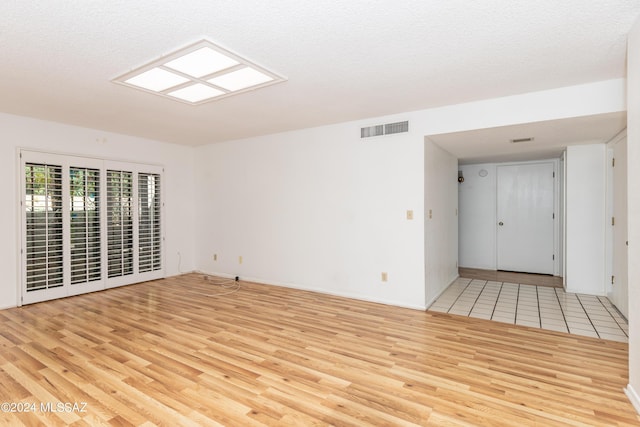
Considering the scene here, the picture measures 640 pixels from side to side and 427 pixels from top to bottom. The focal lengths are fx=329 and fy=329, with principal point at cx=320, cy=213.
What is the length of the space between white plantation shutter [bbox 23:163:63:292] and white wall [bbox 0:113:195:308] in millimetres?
126

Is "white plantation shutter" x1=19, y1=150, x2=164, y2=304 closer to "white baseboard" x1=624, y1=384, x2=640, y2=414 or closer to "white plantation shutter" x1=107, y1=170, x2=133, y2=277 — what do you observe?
"white plantation shutter" x1=107, y1=170, x2=133, y2=277

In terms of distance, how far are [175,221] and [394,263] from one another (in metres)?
4.22

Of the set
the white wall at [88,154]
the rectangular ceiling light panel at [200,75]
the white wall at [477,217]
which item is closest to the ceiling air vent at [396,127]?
the rectangular ceiling light panel at [200,75]

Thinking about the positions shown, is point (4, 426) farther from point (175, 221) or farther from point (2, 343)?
point (175, 221)

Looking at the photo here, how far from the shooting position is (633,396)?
2133mm

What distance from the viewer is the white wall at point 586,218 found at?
4613 mm

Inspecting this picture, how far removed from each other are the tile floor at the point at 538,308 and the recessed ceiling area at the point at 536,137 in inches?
84.2

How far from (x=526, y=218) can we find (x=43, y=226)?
8.05 m

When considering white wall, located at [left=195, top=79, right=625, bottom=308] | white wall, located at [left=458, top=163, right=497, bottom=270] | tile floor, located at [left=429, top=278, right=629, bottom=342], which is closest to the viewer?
tile floor, located at [left=429, top=278, right=629, bottom=342]

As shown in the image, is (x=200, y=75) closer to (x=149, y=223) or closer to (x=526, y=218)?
(x=149, y=223)

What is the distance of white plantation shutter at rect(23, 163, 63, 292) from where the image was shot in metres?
4.40

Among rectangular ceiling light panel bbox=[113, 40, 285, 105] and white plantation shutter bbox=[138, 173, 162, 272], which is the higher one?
rectangular ceiling light panel bbox=[113, 40, 285, 105]

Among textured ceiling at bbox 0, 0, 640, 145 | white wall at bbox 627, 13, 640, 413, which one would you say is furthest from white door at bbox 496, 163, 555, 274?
white wall at bbox 627, 13, 640, 413

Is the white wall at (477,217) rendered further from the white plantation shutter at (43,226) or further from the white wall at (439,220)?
the white plantation shutter at (43,226)
